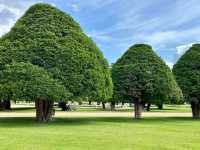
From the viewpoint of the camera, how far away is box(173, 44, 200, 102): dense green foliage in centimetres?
3216

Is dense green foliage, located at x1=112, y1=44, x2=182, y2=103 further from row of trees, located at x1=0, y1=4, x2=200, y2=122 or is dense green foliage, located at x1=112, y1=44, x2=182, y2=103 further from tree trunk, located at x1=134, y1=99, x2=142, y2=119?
tree trunk, located at x1=134, y1=99, x2=142, y2=119

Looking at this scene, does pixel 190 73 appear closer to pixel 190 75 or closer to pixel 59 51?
pixel 190 75

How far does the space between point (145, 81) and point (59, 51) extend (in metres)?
7.76

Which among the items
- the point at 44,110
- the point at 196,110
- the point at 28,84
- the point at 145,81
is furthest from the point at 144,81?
the point at 28,84

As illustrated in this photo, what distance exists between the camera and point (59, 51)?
24.4 meters

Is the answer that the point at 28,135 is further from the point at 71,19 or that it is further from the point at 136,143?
the point at 71,19

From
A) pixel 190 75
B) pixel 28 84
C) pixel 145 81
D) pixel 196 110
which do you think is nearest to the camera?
pixel 28 84

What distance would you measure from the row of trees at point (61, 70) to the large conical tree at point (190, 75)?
6.05 feet

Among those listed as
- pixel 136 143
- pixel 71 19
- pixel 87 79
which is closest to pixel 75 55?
pixel 87 79

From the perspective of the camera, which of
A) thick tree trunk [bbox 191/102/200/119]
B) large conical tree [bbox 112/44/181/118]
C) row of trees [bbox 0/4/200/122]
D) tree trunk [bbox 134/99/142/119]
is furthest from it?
thick tree trunk [bbox 191/102/200/119]

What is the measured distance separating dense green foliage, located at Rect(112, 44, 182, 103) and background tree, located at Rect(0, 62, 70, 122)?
7.68m

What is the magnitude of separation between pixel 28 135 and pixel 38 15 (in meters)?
11.0

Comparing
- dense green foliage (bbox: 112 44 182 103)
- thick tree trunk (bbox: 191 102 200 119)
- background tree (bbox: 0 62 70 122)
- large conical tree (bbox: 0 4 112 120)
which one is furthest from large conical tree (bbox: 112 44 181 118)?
background tree (bbox: 0 62 70 122)

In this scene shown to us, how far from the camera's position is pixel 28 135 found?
1703cm
